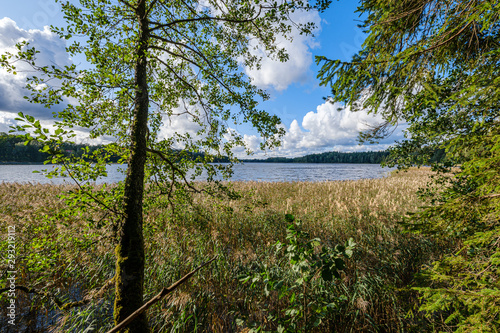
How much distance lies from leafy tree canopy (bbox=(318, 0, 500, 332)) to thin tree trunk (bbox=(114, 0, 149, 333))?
2973 mm

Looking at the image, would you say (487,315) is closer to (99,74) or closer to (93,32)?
(99,74)

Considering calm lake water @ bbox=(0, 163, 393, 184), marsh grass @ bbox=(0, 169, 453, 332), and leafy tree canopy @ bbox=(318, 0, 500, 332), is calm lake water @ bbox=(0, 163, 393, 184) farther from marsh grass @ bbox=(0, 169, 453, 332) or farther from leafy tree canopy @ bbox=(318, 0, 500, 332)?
leafy tree canopy @ bbox=(318, 0, 500, 332)

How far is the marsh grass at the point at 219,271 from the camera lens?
3223mm

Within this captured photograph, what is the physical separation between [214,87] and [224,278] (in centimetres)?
435

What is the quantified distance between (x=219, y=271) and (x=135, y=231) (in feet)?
7.29

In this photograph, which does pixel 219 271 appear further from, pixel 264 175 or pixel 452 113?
pixel 264 175

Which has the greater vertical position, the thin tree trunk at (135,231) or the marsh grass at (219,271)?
the thin tree trunk at (135,231)

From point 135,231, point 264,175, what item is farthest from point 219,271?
point 264,175

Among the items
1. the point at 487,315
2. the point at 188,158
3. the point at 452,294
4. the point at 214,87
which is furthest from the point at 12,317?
the point at 487,315

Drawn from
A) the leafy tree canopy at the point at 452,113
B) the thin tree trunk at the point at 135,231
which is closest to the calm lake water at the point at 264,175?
the thin tree trunk at the point at 135,231

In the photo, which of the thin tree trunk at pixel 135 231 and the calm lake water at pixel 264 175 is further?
the calm lake water at pixel 264 175

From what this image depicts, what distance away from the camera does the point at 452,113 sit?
3.94 metres

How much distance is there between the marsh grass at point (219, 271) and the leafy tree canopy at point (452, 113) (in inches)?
24.4

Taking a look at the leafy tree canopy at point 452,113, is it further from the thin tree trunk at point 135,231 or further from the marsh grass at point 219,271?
the thin tree trunk at point 135,231
